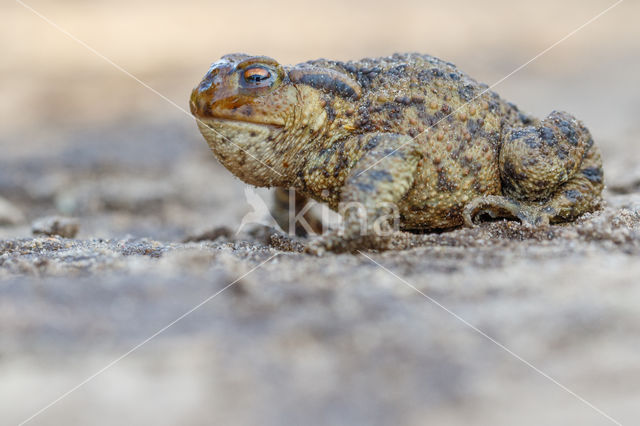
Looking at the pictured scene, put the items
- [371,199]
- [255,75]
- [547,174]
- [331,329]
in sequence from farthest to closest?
[547,174], [255,75], [371,199], [331,329]

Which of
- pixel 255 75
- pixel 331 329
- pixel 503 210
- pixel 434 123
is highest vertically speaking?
pixel 255 75

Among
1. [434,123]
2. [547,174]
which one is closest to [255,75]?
[434,123]

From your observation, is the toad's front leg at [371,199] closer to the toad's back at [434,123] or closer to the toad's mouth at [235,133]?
the toad's back at [434,123]

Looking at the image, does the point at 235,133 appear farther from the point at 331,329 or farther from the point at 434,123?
the point at 331,329

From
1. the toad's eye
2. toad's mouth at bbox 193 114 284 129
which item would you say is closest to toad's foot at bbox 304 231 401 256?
toad's mouth at bbox 193 114 284 129

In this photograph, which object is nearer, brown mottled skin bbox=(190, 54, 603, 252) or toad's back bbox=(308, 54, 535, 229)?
brown mottled skin bbox=(190, 54, 603, 252)

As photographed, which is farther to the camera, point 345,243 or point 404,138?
point 404,138

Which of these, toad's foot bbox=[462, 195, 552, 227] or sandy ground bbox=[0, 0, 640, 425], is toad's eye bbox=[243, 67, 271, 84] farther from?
toad's foot bbox=[462, 195, 552, 227]

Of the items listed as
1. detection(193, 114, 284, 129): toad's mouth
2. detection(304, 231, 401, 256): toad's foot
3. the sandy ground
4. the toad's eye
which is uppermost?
the toad's eye

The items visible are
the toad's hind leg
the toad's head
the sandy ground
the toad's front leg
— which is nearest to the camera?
the sandy ground
